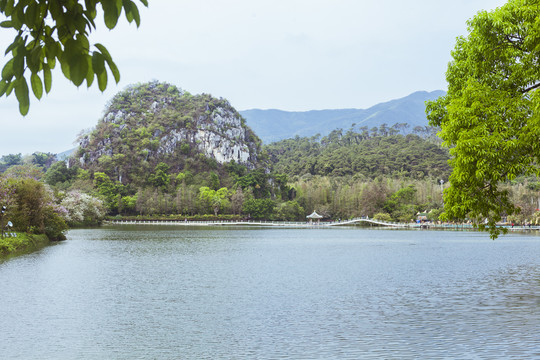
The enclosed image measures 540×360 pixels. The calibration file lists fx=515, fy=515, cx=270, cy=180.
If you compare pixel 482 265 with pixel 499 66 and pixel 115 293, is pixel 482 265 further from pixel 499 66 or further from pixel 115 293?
pixel 115 293

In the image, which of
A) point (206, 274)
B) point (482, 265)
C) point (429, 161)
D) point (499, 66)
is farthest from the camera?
point (429, 161)

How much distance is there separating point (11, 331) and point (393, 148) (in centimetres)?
13647

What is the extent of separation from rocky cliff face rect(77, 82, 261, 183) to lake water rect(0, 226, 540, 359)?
102844mm

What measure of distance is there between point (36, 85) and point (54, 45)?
21 cm

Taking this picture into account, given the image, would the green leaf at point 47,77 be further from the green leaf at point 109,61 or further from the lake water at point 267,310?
the lake water at point 267,310

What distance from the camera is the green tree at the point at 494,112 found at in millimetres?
11906

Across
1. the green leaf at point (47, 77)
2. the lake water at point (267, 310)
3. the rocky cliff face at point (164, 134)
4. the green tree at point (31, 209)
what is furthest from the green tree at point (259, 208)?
the green leaf at point (47, 77)

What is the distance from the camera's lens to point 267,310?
13.8 metres

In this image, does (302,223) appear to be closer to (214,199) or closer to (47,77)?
(214,199)

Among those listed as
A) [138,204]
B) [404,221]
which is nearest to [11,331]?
[404,221]

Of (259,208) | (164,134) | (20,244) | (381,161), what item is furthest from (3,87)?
(164,134)

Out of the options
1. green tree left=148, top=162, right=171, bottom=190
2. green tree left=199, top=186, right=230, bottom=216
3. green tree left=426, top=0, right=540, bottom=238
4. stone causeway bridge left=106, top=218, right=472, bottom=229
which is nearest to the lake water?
green tree left=426, top=0, right=540, bottom=238

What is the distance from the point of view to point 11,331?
11.3 m

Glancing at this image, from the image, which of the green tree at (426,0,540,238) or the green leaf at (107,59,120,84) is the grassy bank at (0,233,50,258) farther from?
the green leaf at (107,59,120,84)
